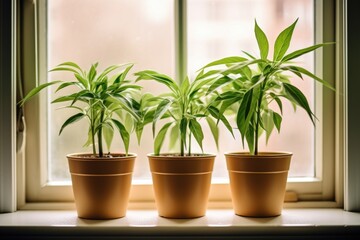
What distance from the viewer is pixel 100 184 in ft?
4.22

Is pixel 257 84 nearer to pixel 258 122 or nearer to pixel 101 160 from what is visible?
pixel 258 122

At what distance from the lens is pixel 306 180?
1.50 metres

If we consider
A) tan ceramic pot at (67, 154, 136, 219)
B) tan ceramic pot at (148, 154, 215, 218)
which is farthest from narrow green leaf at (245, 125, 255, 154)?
tan ceramic pot at (67, 154, 136, 219)

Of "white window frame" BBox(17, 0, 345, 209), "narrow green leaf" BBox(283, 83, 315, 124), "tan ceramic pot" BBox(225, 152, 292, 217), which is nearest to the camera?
"narrow green leaf" BBox(283, 83, 315, 124)

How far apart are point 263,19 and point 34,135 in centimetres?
81

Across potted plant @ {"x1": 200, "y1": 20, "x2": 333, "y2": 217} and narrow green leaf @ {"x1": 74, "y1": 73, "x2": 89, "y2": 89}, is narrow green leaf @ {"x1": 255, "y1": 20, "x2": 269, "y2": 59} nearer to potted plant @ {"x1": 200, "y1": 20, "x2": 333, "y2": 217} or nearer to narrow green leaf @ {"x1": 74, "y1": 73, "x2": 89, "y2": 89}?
potted plant @ {"x1": 200, "y1": 20, "x2": 333, "y2": 217}

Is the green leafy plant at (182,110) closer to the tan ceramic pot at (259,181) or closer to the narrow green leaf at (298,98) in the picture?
the tan ceramic pot at (259,181)

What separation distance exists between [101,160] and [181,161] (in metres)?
0.22

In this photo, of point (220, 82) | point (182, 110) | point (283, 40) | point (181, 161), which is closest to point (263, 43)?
point (283, 40)

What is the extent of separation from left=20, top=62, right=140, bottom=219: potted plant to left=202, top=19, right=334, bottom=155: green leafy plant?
0.27 metres

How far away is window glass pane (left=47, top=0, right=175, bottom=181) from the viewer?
1.51 m

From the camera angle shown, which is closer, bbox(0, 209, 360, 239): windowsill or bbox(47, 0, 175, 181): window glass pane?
bbox(0, 209, 360, 239): windowsill

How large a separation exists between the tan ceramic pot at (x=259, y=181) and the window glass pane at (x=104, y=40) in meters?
0.32

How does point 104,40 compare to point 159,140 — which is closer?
point 159,140
